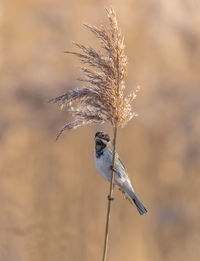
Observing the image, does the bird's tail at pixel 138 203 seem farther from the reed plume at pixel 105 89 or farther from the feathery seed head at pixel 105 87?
the feathery seed head at pixel 105 87

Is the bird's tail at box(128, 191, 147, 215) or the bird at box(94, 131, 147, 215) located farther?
the bird at box(94, 131, 147, 215)

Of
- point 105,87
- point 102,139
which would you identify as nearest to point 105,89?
point 105,87

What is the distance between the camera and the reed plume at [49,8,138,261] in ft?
6.93

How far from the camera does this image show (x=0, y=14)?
9078 mm

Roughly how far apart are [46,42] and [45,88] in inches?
50.6

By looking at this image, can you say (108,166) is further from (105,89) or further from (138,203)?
(105,89)

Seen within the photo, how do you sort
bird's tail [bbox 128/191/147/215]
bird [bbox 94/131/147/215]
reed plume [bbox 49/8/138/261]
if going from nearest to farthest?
1. reed plume [bbox 49/8/138/261]
2. bird's tail [bbox 128/191/147/215]
3. bird [bbox 94/131/147/215]

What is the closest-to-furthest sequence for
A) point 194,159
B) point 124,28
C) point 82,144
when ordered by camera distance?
1. point 82,144
2. point 194,159
3. point 124,28

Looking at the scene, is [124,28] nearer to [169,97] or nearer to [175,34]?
[175,34]

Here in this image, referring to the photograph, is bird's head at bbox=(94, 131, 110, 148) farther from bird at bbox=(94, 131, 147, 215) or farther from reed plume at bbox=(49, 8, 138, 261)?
reed plume at bbox=(49, 8, 138, 261)

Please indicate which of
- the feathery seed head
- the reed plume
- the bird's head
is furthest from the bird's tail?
the feathery seed head

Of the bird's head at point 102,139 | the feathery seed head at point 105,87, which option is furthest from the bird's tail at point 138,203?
the feathery seed head at point 105,87

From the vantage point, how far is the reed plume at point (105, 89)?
2.11 meters

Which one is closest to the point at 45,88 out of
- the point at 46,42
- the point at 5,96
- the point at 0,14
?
the point at 5,96
